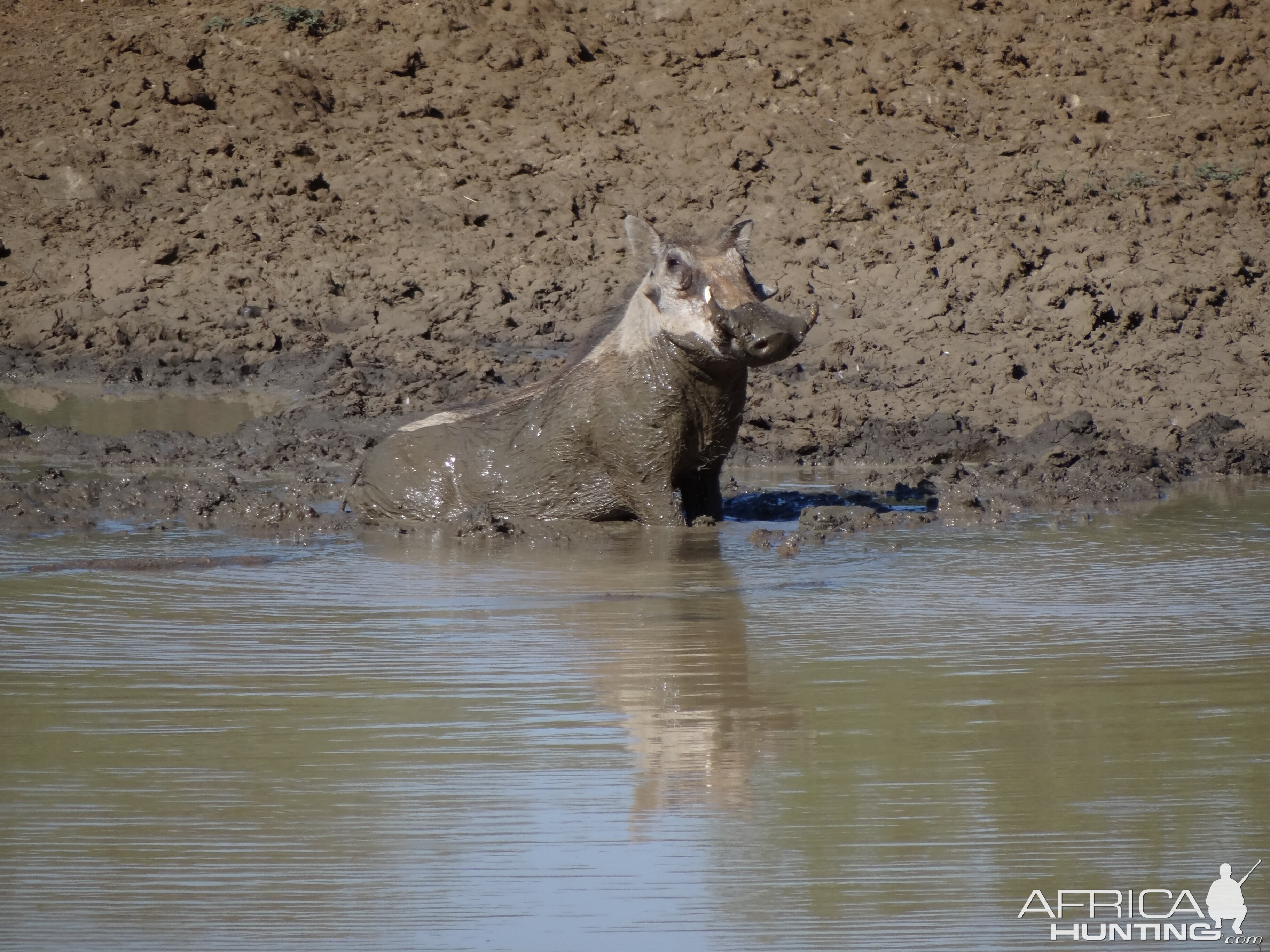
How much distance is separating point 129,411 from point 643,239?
230 inches

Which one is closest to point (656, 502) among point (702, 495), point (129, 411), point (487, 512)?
point (702, 495)

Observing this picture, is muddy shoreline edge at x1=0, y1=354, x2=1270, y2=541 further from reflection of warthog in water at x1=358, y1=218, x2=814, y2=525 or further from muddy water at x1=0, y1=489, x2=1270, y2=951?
muddy water at x1=0, y1=489, x2=1270, y2=951

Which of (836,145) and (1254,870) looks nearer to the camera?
(1254,870)

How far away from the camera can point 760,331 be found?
25.7ft

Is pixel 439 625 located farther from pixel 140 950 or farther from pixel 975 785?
pixel 140 950

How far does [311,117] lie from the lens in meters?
17.2

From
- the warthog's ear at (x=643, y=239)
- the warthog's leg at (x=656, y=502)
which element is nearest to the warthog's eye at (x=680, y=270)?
the warthog's ear at (x=643, y=239)

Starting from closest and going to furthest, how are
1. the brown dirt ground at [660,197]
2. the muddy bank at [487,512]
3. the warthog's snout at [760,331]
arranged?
the warthog's snout at [760,331], the muddy bank at [487,512], the brown dirt ground at [660,197]

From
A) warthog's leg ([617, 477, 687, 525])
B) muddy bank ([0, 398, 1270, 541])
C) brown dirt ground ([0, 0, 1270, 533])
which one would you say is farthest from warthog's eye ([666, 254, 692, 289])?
brown dirt ground ([0, 0, 1270, 533])

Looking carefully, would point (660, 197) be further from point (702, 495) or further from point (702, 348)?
point (702, 348)

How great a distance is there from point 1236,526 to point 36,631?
557 centimetres

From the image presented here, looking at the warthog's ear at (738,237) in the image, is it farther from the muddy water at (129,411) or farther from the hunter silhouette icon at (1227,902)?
the hunter silhouette icon at (1227,902)

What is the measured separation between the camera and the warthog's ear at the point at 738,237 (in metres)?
8.33


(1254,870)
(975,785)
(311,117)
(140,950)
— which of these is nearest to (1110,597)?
(975,785)
